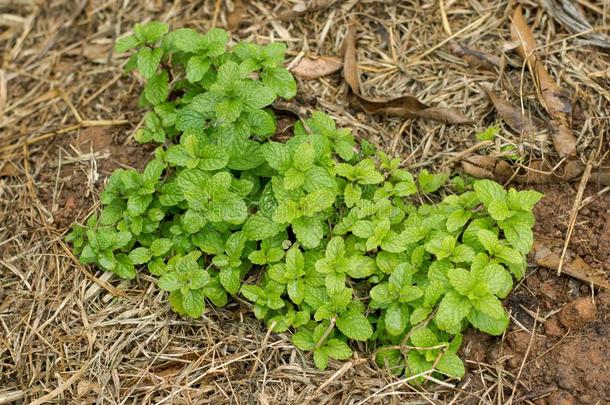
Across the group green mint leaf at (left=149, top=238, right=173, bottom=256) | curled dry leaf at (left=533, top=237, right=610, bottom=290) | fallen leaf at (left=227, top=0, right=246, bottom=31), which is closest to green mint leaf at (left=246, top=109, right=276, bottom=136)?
green mint leaf at (left=149, top=238, right=173, bottom=256)

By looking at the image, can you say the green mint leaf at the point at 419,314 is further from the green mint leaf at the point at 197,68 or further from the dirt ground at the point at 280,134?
the green mint leaf at the point at 197,68

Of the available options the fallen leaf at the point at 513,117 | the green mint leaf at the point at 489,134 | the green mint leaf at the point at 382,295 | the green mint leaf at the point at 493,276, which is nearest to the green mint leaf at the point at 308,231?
the green mint leaf at the point at 382,295

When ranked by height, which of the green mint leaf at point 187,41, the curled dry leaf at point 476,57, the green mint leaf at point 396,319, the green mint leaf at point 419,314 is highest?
the green mint leaf at point 187,41

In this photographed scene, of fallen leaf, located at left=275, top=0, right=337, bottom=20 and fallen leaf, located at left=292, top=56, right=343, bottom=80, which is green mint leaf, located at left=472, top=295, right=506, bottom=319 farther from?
fallen leaf, located at left=275, top=0, right=337, bottom=20

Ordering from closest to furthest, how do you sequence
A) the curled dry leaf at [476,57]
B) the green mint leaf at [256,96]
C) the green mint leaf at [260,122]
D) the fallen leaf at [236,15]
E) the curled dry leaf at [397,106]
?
the green mint leaf at [256,96] < the green mint leaf at [260,122] < the curled dry leaf at [397,106] < the curled dry leaf at [476,57] < the fallen leaf at [236,15]

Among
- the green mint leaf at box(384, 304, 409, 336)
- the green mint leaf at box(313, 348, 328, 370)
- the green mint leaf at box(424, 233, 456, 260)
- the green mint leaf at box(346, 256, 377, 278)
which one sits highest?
the green mint leaf at box(424, 233, 456, 260)

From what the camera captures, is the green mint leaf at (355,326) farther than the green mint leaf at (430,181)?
No
